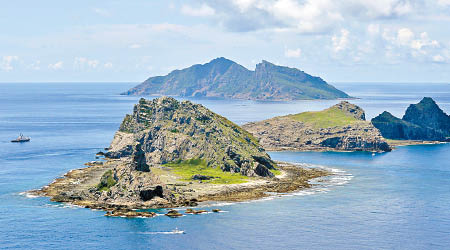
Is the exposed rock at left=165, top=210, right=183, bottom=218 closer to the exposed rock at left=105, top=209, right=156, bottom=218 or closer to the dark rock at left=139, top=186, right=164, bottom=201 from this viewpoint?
the exposed rock at left=105, top=209, right=156, bottom=218

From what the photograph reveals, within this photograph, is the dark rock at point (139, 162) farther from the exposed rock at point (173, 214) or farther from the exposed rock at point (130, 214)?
the exposed rock at point (173, 214)

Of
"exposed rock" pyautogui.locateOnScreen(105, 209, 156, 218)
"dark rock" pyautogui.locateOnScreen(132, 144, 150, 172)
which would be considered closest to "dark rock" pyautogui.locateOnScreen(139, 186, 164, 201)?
"dark rock" pyautogui.locateOnScreen(132, 144, 150, 172)

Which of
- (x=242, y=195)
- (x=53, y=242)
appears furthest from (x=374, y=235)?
(x=53, y=242)

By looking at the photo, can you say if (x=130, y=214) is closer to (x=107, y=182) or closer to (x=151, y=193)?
(x=151, y=193)

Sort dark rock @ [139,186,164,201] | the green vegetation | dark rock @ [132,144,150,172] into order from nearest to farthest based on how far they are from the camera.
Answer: dark rock @ [139,186,164,201]
dark rock @ [132,144,150,172]
the green vegetation

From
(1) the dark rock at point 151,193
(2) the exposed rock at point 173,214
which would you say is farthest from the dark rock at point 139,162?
(2) the exposed rock at point 173,214

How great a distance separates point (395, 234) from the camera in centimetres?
14888

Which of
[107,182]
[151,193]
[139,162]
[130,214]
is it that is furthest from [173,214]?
[107,182]

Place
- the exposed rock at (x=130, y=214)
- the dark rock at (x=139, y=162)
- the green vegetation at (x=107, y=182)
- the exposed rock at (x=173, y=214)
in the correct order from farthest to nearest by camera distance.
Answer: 1. the green vegetation at (x=107, y=182)
2. the dark rock at (x=139, y=162)
3. the exposed rock at (x=173, y=214)
4. the exposed rock at (x=130, y=214)

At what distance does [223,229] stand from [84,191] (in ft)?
204

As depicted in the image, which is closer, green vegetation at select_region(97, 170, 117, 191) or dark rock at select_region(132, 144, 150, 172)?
dark rock at select_region(132, 144, 150, 172)

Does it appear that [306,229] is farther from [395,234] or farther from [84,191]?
[84,191]

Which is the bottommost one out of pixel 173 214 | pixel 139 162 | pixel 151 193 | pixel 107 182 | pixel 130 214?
pixel 130 214

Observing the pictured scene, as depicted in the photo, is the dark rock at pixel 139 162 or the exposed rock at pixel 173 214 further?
the dark rock at pixel 139 162
